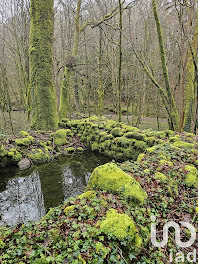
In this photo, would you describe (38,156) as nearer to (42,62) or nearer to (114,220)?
(42,62)

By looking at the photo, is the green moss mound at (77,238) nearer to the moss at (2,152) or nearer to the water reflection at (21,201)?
the water reflection at (21,201)

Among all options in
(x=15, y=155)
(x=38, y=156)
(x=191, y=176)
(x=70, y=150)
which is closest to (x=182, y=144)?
(x=191, y=176)

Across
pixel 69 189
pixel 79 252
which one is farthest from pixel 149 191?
pixel 69 189

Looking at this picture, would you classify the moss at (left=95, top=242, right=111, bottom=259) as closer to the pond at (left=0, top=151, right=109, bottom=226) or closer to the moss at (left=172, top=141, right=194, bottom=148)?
the pond at (left=0, top=151, right=109, bottom=226)

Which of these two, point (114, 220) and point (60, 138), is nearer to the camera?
point (114, 220)

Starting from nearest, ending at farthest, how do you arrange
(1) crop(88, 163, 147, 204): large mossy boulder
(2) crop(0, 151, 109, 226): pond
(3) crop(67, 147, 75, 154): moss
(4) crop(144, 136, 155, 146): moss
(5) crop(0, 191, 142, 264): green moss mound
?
(5) crop(0, 191, 142, 264): green moss mound
(1) crop(88, 163, 147, 204): large mossy boulder
(2) crop(0, 151, 109, 226): pond
(4) crop(144, 136, 155, 146): moss
(3) crop(67, 147, 75, 154): moss

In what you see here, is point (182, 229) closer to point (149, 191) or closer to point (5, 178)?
point (149, 191)

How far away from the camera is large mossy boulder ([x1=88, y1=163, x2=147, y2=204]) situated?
2711 millimetres

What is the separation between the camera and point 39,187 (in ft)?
15.8

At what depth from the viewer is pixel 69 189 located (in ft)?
15.7

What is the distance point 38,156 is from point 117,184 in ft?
14.8

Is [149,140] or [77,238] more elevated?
[149,140]

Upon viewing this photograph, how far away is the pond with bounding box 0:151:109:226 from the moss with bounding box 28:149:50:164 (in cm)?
31

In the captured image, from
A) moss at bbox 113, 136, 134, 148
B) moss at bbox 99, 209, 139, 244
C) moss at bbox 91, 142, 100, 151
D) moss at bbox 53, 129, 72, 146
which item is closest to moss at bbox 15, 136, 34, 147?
moss at bbox 53, 129, 72, 146
